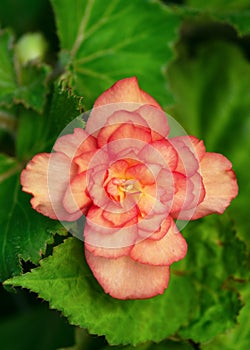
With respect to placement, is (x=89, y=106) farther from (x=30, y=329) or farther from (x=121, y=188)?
(x=30, y=329)

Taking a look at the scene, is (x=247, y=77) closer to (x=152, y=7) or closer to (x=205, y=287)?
(x=152, y=7)

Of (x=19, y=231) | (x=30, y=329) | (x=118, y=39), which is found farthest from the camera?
(x=30, y=329)

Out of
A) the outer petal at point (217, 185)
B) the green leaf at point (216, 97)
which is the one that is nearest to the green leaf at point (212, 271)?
the outer petal at point (217, 185)

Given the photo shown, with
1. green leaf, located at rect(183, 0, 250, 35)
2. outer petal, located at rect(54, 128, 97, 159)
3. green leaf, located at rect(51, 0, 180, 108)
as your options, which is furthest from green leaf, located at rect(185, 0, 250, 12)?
outer petal, located at rect(54, 128, 97, 159)

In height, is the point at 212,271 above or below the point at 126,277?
below

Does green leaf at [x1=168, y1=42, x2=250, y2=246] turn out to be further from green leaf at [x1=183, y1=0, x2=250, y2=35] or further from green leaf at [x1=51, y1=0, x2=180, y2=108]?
green leaf at [x1=51, y1=0, x2=180, y2=108]

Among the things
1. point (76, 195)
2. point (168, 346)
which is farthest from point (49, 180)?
point (168, 346)

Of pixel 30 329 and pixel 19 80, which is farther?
pixel 30 329

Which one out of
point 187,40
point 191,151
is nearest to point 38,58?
point 187,40
